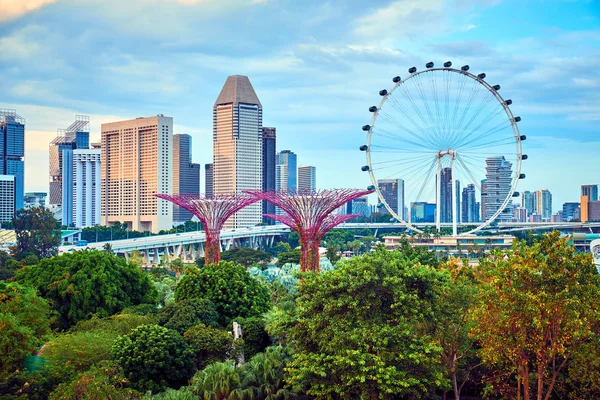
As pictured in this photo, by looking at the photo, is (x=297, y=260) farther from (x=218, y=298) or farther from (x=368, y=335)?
(x=368, y=335)

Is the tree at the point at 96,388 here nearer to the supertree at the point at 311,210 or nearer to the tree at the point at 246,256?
the supertree at the point at 311,210

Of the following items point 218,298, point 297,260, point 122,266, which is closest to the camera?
point 218,298

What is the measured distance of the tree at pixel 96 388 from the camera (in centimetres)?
2159

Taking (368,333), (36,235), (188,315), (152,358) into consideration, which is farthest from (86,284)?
(36,235)

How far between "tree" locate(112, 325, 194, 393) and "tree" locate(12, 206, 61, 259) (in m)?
58.4

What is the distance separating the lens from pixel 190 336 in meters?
29.0

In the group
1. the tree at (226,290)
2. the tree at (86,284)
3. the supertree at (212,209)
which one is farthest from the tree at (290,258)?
the tree at (226,290)

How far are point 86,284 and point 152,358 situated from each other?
489 inches

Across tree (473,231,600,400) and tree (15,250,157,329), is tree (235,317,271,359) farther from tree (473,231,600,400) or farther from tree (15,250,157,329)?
tree (473,231,600,400)

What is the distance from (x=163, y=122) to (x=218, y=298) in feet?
537

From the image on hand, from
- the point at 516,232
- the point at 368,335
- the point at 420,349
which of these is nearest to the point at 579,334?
the point at 420,349

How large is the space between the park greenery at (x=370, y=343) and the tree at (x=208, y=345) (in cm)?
5

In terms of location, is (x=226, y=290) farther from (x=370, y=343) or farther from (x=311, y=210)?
(x=370, y=343)

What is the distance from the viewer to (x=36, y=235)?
266ft
